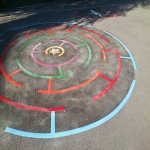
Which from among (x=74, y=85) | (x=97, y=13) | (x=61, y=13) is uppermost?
(x=61, y=13)

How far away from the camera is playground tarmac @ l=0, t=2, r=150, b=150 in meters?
5.19

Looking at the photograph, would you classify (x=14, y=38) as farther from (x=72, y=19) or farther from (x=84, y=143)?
(x=84, y=143)

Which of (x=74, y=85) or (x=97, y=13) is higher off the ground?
(x=97, y=13)

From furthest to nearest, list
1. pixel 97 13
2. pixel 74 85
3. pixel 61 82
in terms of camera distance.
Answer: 1. pixel 97 13
2. pixel 61 82
3. pixel 74 85

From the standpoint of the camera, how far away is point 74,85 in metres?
7.05

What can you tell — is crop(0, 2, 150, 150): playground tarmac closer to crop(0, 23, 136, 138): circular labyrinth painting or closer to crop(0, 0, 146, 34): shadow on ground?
crop(0, 23, 136, 138): circular labyrinth painting

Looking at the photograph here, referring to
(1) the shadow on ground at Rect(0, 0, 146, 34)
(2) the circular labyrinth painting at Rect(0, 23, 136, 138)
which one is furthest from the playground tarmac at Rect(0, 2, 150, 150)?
(1) the shadow on ground at Rect(0, 0, 146, 34)

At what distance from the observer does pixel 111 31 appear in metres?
11.7

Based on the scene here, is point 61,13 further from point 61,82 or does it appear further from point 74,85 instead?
Answer: point 74,85

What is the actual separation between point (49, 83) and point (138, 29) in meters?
8.57

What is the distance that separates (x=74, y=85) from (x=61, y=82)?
639 mm

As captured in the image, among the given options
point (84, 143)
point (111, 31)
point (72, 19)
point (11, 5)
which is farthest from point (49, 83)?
point (11, 5)

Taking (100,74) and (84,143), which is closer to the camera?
(84,143)

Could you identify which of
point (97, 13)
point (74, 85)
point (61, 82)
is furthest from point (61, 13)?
point (74, 85)
